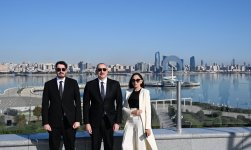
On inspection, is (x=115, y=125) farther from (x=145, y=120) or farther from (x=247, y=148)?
(x=247, y=148)

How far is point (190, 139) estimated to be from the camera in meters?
4.95

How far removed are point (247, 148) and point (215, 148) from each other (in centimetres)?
50

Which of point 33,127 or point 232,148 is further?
point 33,127

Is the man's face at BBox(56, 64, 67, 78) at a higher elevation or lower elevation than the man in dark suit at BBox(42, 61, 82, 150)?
higher

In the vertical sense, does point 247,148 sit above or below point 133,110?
below

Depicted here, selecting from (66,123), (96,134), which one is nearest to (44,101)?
(66,123)

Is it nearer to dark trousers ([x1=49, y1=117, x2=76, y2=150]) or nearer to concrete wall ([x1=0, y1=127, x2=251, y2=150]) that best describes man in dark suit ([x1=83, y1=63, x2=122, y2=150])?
dark trousers ([x1=49, y1=117, x2=76, y2=150])

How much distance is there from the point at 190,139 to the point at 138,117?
48.5 inches

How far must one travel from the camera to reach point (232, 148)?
5.04 m

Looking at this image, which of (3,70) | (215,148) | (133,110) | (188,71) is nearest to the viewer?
(133,110)

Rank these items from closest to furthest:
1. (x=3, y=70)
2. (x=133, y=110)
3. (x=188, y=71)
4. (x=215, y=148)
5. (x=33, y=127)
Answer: (x=133, y=110) → (x=215, y=148) → (x=33, y=127) → (x=3, y=70) → (x=188, y=71)

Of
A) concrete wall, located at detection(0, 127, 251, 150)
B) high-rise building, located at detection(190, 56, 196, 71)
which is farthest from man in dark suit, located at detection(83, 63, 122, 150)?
high-rise building, located at detection(190, 56, 196, 71)

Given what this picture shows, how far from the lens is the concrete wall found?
4.60 metres

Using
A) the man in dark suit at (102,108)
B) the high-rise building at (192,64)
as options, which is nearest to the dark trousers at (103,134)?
the man in dark suit at (102,108)
